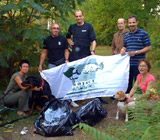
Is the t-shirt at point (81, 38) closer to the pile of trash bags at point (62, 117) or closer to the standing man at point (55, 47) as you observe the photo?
the standing man at point (55, 47)

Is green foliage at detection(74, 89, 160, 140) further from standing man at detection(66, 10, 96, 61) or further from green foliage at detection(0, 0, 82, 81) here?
standing man at detection(66, 10, 96, 61)

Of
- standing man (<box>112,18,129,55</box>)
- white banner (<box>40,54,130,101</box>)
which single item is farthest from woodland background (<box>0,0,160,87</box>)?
standing man (<box>112,18,129,55</box>)

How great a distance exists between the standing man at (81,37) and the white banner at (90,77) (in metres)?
0.27

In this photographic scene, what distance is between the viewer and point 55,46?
5.54 metres

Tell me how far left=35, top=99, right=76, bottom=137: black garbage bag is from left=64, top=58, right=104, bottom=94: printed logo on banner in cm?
105

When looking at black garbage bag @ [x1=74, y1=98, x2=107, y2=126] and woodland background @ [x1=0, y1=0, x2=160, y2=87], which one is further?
woodland background @ [x1=0, y1=0, x2=160, y2=87]

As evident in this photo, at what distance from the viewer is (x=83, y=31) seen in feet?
18.5

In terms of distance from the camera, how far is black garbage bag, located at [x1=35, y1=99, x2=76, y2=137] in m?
4.24

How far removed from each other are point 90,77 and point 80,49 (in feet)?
2.50

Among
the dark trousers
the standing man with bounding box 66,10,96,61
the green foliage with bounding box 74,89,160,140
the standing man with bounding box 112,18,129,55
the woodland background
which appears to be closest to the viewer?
the green foliage with bounding box 74,89,160,140

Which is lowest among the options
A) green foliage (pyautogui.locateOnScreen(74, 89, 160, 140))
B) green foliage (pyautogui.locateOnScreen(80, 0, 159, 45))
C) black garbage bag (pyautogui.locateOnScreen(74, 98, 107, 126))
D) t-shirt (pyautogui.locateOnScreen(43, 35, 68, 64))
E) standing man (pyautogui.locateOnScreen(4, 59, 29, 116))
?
black garbage bag (pyautogui.locateOnScreen(74, 98, 107, 126))

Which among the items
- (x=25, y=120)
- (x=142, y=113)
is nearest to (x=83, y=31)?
(x=25, y=120)

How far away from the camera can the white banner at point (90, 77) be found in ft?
18.5

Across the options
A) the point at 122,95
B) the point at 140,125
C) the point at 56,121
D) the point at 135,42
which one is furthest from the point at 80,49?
the point at 140,125
